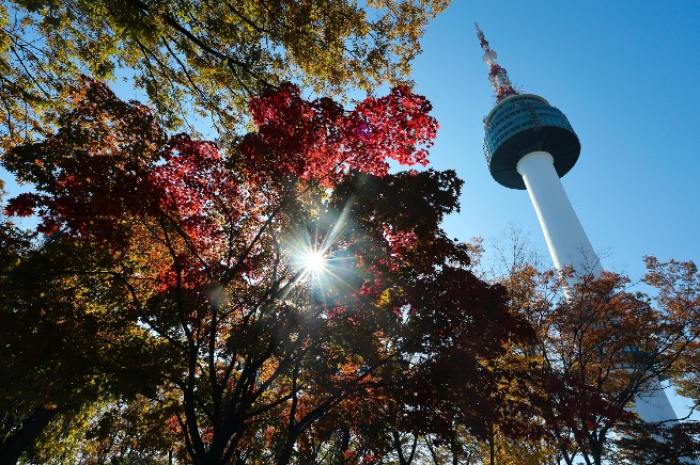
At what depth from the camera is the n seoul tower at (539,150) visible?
182ft

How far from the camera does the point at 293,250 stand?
8.25m

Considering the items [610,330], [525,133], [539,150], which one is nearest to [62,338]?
[610,330]

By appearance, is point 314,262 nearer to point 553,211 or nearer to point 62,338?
point 62,338

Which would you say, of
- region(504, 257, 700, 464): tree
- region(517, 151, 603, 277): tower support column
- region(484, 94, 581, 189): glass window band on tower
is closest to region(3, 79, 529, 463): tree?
region(504, 257, 700, 464): tree

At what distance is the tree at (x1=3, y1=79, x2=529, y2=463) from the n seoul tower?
52405mm

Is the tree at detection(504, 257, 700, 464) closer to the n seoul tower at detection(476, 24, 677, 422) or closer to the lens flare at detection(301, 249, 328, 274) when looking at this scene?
the lens flare at detection(301, 249, 328, 274)

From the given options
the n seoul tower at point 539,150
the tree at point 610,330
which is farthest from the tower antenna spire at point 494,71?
the tree at point 610,330

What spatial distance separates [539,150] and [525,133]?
19.2 ft

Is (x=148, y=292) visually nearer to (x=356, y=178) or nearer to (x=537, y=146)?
(x=356, y=178)

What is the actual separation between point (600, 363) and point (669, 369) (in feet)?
9.92

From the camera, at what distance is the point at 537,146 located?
2376 inches


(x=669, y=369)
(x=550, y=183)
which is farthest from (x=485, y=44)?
(x=669, y=369)

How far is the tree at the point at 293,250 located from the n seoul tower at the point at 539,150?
172 ft

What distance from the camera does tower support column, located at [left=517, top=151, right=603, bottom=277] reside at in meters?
53.8
